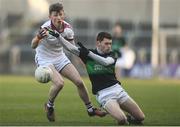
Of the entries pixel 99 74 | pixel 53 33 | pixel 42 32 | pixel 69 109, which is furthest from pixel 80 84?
pixel 69 109

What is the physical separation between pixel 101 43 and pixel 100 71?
46 cm

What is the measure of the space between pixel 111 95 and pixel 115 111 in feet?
1.08

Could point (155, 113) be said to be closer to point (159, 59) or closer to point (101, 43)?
point (101, 43)

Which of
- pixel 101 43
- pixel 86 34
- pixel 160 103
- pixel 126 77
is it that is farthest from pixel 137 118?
pixel 86 34

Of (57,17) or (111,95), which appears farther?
(57,17)

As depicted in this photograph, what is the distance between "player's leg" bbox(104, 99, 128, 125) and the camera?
1135cm

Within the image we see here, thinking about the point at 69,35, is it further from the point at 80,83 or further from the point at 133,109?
the point at 133,109

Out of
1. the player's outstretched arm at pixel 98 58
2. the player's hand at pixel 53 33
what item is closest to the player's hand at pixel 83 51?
the player's outstretched arm at pixel 98 58

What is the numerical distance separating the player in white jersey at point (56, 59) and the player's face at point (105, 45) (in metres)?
0.66

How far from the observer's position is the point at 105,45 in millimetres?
11648

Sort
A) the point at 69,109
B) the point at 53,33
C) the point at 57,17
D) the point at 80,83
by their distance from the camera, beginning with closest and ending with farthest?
1. the point at 53,33
2. the point at 57,17
3. the point at 80,83
4. the point at 69,109

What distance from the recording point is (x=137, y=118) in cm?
1171

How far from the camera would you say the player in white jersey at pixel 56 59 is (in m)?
12.1

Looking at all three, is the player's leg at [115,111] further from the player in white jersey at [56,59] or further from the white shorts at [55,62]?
the white shorts at [55,62]
